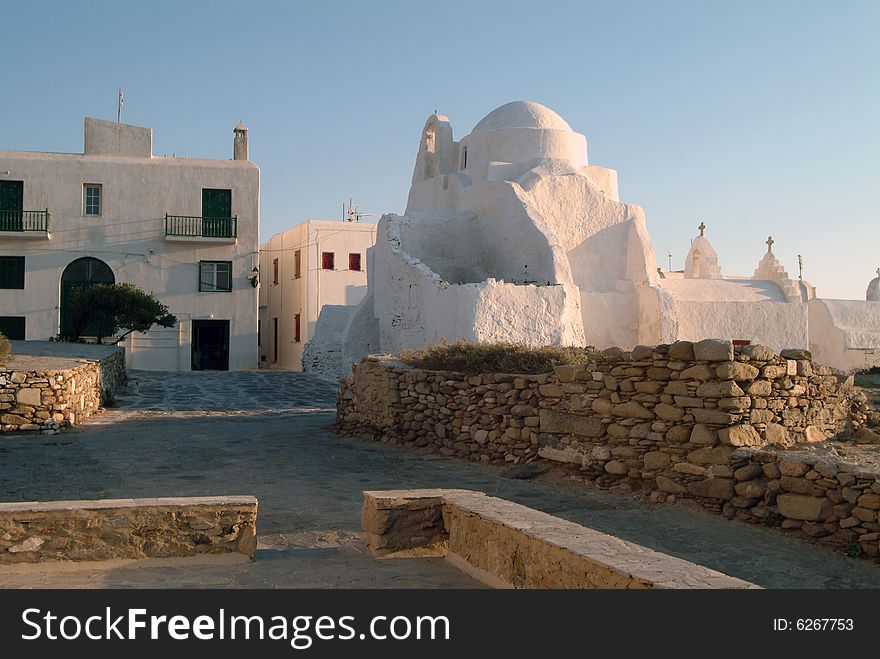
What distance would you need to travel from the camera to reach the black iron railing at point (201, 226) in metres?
26.3

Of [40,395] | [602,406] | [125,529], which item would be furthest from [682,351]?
[40,395]

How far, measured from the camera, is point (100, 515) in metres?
4.78

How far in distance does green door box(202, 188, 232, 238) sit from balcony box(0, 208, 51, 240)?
4505mm

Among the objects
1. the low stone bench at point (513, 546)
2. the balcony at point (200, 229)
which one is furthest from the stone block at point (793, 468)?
the balcony at point (200, 229)

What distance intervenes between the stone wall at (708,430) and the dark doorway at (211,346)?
18.3 metres

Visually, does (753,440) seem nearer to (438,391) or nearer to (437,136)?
(438,391)

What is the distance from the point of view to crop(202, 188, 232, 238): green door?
26609 mm

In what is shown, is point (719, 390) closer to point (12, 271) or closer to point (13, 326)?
point (13, 326)

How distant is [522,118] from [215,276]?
1066 cm

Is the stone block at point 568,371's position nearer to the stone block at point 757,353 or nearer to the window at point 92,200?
the stone block at point 757,353

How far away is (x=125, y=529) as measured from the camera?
4.80 meters

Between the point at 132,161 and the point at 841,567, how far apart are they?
81.3 feet

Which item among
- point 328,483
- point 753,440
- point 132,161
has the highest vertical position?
point 132,161
